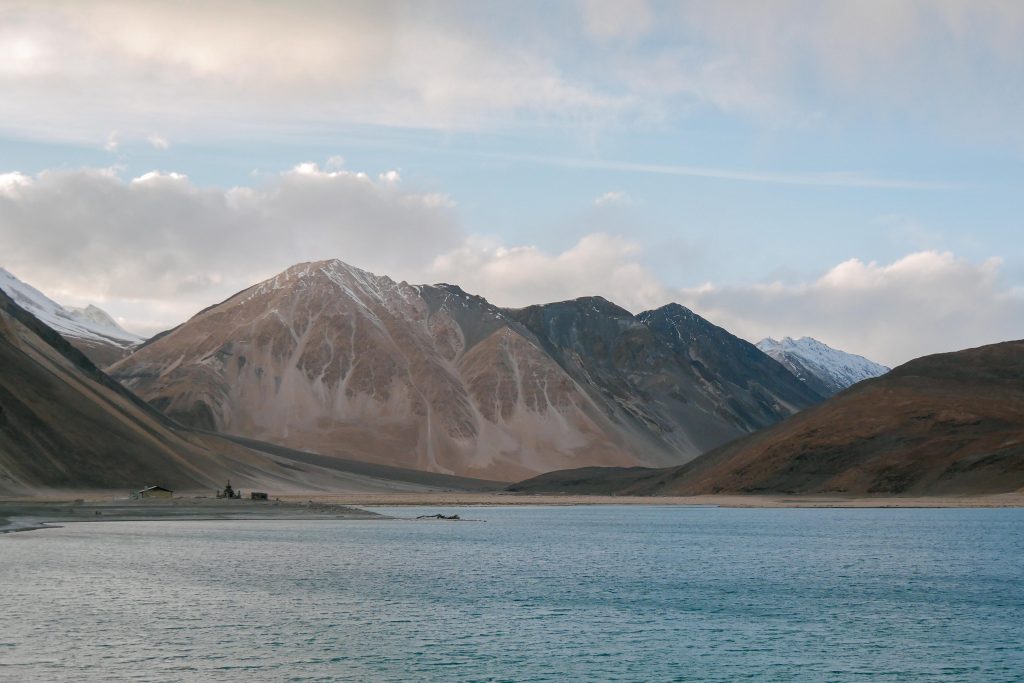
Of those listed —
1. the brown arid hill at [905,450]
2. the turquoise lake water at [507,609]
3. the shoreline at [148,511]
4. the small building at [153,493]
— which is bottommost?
the turquoise lake water at [507,609]

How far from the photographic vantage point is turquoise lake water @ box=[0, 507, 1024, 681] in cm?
3866

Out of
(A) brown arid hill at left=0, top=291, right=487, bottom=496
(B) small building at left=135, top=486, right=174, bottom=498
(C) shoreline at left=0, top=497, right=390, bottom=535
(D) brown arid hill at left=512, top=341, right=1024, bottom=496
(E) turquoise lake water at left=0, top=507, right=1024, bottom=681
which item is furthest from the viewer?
(D) brown arid hill at left=512, top=341, right=1024, bottom=496

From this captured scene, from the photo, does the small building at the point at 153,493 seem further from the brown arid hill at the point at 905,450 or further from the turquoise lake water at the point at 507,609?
the brown arid hill at the point at 905,450

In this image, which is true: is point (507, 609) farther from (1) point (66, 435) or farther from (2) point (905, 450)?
(2) point (905, 450)

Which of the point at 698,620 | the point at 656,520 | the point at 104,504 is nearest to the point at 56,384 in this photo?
the point at 104,504

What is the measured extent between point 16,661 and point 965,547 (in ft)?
221

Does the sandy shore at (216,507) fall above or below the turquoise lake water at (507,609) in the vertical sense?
above

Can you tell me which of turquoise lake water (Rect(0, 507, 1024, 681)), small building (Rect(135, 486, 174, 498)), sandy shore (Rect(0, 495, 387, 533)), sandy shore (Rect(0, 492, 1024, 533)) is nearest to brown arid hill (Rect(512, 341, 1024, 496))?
sandy shore (Rect(0, 492, 1024, 533))

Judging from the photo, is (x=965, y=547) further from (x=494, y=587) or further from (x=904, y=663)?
(x=904, y=663)

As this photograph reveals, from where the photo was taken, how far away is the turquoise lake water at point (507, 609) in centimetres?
3866

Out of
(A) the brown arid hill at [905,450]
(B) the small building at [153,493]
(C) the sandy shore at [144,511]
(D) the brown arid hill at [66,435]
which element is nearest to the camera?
(C) the sandy shore at [144,511]

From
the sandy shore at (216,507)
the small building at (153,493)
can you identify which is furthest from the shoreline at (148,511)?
the small building at (153,493)

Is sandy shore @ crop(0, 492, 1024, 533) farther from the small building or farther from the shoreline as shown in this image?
the small building

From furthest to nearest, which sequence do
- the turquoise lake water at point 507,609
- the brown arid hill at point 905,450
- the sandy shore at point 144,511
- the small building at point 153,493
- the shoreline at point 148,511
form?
the brown arid hill at point 905,450 → the small building at point 153,493 → the sandy shore at point 144,511 → the shoreline at point 148,511 → the turquoise lake water at point 507,609
